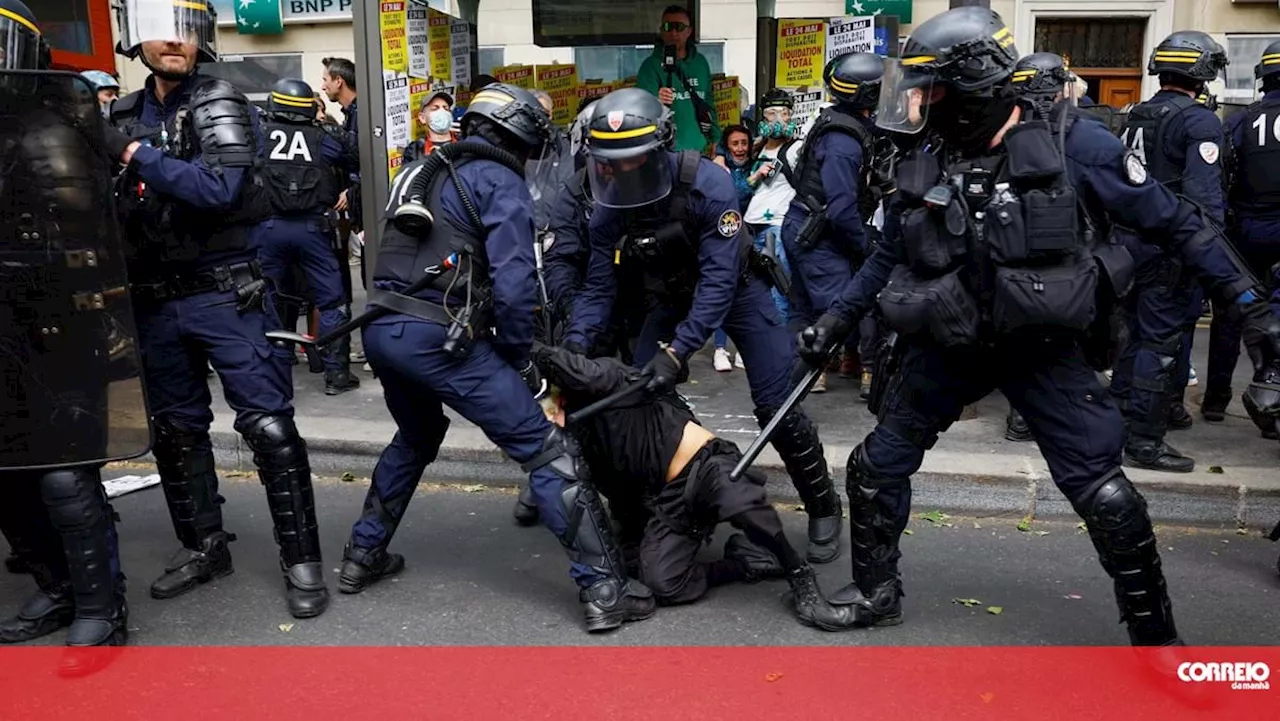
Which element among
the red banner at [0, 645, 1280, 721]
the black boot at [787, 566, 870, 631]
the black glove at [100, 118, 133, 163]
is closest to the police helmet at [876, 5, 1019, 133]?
the black boot at [787, 566, 870, 631]

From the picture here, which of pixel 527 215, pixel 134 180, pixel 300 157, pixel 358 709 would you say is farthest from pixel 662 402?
pixel 300 157

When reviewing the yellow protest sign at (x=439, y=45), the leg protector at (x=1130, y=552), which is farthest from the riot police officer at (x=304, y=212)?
the leg protector at (x=1130, y=552)

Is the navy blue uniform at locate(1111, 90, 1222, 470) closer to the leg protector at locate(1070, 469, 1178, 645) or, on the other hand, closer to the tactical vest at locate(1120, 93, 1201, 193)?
the tactical vest at locate(1120, 93, 1201, 193)

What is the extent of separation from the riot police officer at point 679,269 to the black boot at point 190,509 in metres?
1.44

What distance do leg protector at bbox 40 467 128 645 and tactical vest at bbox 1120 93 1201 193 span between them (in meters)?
4.65

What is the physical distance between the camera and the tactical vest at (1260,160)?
5.54m

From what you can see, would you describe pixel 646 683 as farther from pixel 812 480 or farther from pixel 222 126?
pixel 222 126

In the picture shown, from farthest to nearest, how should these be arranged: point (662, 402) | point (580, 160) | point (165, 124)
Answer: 1. point (580, 160)
2. point (662, 402)
3. point (165, 124)

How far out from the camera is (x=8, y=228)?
3.42m

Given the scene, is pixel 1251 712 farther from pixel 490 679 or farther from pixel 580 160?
pixel 580 160

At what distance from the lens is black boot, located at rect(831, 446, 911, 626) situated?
3.71m

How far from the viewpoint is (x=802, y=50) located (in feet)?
29.1

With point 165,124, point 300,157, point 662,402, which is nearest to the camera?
point 165,124

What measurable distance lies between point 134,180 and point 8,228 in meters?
0.51
